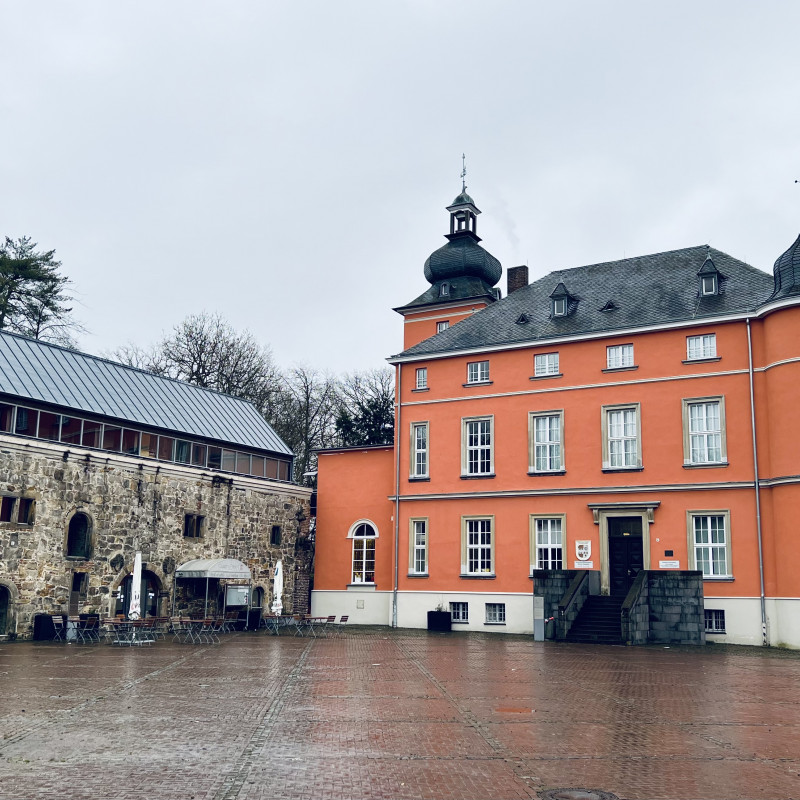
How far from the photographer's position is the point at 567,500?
31016mm

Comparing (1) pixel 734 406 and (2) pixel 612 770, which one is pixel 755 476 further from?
(2) pixel 612 770

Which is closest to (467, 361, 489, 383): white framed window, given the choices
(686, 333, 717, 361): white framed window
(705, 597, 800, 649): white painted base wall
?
(686, 333, 717, 361): white framed window

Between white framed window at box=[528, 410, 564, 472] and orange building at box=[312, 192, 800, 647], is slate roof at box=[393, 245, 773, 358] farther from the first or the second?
white framed window at box=[528, 410, 564, 472]

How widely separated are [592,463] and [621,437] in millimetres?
1304

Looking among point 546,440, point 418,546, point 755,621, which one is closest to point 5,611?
point 418,546

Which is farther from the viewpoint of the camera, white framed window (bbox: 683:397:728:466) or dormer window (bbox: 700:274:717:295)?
dormer window (bbox: 700:274:717:295)

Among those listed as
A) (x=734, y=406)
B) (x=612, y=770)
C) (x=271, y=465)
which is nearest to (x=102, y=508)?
(x=271, y=465)

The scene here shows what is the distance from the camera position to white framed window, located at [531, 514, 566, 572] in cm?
3103

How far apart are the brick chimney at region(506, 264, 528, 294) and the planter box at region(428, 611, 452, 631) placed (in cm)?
1563

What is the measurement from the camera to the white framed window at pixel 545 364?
3222cm

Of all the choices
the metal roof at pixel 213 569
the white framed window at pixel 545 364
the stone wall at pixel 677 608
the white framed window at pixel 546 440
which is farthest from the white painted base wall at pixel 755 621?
the metal roof at pixel 213 569

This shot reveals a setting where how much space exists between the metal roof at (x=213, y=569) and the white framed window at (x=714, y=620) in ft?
49.5

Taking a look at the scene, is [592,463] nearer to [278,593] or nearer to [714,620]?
[714,620]

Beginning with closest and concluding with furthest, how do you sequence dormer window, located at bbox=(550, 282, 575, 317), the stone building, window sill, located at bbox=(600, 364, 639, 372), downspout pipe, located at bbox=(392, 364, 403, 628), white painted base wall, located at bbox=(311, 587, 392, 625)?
the stone building < window sill, located at bbox=(600, 364, 639, 372) < dormer window, located at bbox=(550, 282, 575, 317) < downspout pipe, located at bbox=(392, 364, 403, 628) < white painted base wall, located at bbox=(311, 587, 392, 625)
